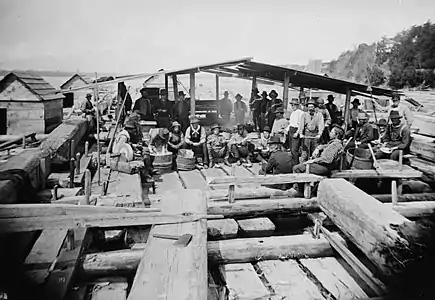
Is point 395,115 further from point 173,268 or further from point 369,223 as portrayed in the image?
point 173,268

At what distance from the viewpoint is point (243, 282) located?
2.01m

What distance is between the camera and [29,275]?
5.98 feet

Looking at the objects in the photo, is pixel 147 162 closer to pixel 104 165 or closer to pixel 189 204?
pixel 104 165

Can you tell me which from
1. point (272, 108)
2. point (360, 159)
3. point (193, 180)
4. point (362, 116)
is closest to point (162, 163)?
point (193, 180)

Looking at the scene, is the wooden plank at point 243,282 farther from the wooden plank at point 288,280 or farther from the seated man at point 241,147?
the seated man at point 241,147

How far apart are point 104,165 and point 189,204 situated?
2.23 metres

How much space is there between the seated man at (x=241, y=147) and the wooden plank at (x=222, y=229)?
7.28ft

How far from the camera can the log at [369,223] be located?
1.84 m

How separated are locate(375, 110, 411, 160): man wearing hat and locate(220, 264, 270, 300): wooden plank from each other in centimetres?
258

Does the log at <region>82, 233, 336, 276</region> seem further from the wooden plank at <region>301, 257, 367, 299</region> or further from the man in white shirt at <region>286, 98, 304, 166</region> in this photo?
the man in white shirt at <region>286, 98, 304, 166</region>

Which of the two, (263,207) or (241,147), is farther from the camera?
(241,147)

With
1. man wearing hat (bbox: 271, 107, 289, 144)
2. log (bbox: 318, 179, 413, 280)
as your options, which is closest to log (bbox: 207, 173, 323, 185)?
log (bbox: 318, 179, 413, 280)

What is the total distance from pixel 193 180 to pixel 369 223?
7.92 feet

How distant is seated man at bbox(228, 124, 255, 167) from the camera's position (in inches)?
200
